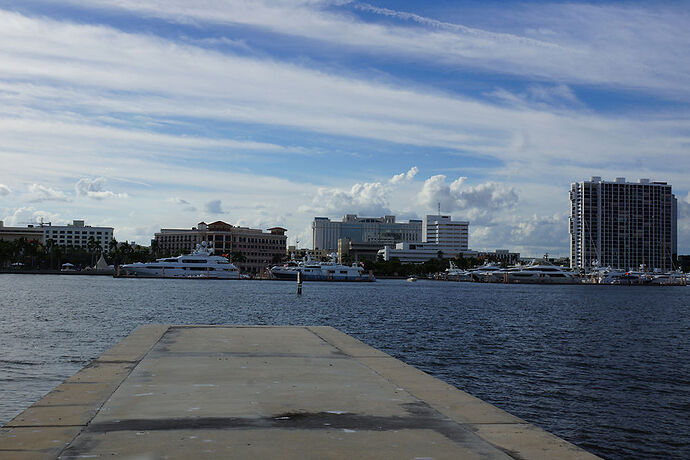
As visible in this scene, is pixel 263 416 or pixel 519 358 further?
pixel 519 358

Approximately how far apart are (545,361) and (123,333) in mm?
25333

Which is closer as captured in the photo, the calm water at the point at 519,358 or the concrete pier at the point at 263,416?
the concrete pier at the point at 263,416

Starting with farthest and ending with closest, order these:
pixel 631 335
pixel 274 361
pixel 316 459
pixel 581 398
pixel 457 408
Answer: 1. pixel 631 335
2. pixel 581 398
3. pixel 274 361
4. pixel 457 408
5. pixel 316 459

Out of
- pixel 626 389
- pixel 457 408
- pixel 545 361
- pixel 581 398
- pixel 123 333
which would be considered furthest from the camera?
pixel 123 333

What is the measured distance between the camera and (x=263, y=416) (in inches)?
482

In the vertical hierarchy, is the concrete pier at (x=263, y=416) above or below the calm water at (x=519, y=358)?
above

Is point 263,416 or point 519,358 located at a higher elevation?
point 263,416

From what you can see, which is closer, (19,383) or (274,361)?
(274,361)

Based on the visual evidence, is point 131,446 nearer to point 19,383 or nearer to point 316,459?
point 316,459

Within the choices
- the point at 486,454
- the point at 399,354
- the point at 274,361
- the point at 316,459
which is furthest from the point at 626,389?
the point at 316,459

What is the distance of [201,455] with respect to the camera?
31.3ft

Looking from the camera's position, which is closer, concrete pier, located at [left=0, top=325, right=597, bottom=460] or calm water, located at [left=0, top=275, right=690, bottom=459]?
concrete pier, located at [left=0, top=325, right=597, bottom=460]

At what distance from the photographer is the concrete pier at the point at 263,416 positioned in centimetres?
1002

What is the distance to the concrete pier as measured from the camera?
10.0 m
